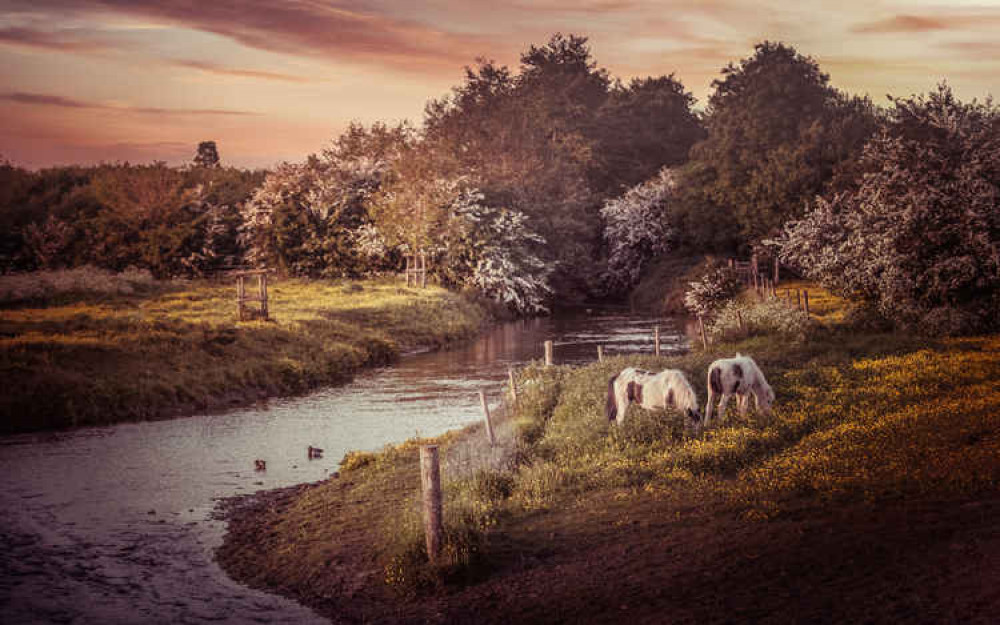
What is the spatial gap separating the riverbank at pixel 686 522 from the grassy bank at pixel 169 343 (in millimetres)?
12192

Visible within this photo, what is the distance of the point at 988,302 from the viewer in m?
32.0

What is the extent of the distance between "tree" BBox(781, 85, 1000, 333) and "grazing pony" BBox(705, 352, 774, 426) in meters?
14.4

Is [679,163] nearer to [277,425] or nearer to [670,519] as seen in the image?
[277,425]

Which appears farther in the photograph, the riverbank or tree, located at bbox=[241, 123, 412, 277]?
tree, located at bbox=[241, 123, 412, 277]

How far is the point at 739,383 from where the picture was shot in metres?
20.6

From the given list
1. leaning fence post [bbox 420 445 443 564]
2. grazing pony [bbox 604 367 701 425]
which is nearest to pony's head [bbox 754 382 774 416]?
grazing pony [bbox 604 367 701 425]

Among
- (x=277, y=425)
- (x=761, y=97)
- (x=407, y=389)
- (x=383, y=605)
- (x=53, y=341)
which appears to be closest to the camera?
(x=383, y=605)

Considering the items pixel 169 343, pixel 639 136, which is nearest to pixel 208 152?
pixel 639 136

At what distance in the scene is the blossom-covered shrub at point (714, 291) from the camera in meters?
52.3

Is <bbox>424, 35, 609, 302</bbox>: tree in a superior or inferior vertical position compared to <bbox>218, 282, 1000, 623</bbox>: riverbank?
superior

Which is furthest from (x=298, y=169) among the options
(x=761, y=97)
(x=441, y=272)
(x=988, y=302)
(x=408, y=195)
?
(x=988, y=302)

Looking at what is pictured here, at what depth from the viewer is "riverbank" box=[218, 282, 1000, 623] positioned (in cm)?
1066

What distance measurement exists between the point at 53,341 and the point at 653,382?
75.7ft

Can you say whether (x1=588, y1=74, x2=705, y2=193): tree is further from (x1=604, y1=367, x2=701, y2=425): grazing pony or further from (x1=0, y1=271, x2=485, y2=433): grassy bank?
(x1=604, y1=367, x2=701, y2=425): grazing pony
